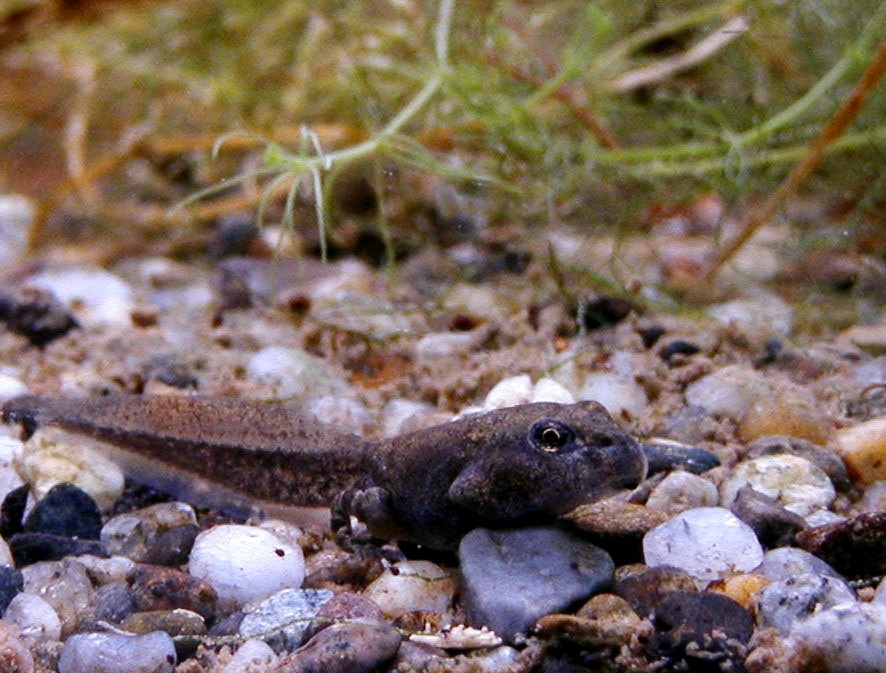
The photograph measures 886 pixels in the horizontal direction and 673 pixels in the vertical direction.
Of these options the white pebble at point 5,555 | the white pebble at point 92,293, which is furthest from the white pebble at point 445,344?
the white pebble at point 5,555

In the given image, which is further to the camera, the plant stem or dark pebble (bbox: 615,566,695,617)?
the plant stem

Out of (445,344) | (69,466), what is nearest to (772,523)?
(445,344)

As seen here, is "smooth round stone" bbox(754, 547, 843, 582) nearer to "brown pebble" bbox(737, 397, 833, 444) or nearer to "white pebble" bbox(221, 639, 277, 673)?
"brown pebble" bbox(737, 397, 833, 444)

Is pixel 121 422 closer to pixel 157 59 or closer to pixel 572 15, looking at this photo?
pixel 572 15

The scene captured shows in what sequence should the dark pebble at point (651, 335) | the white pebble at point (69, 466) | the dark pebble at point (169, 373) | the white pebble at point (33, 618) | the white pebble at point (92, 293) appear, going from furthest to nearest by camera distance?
the white pebble at point (92, 293) < the dark pebble at point (651, 335) < the dark pebble at point (169, 373) < the white pebble at point (69, 466) < the white pebble at point (33, 618)

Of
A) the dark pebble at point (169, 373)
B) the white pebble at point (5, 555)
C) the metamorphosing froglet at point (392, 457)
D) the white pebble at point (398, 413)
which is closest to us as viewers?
the metamorphosing froglet at point (392, 457)

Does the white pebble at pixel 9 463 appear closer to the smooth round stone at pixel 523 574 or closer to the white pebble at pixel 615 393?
the smooth round stone at pixel 523 574

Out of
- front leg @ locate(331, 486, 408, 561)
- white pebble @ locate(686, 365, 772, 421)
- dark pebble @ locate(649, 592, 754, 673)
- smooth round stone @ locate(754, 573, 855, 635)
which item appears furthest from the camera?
white pebble @ locate(686, 365, 772, 421)

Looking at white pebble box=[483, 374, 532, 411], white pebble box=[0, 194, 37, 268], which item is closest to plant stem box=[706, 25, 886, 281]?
white pebble box=[483, 374, 532, 411]
